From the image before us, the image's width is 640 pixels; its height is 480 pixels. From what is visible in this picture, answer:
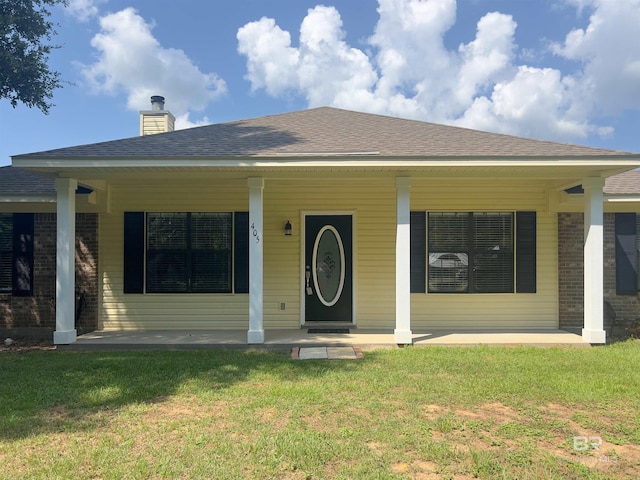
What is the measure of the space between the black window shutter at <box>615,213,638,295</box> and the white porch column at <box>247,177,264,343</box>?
6.64 m

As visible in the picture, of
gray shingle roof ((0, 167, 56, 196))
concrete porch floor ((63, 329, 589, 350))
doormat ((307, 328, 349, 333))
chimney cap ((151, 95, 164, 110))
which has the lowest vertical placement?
concrete porch floor ((63, 329, 589, 350))

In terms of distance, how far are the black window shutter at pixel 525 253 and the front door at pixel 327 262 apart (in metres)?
3.14

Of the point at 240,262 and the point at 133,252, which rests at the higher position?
the point at 133,252

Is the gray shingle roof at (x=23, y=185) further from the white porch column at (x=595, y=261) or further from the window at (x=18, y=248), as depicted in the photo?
the white porch column at (x=595, y=261)

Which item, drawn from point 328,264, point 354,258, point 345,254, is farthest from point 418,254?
point 328,264

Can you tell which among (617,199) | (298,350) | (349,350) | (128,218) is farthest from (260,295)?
(617,199)

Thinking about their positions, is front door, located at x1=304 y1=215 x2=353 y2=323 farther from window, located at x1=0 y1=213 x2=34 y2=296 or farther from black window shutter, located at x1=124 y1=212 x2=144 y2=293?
window, located at x1=0 y1=213 x2=34 y2=296

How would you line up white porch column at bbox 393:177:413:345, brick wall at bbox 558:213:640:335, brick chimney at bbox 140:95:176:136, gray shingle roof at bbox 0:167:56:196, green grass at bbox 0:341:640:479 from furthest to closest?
brick chimney at bbox 140:95:176:136
brick wall at bbox 558:213:640:335
gray shingle roof at bbox 0:167:56:196
white porch column at bbox 393:177:413:345
green grass at bbox 0:341:640:479

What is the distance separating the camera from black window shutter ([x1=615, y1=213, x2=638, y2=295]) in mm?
7914

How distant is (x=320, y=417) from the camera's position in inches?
147

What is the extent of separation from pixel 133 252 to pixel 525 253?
7.32 metres

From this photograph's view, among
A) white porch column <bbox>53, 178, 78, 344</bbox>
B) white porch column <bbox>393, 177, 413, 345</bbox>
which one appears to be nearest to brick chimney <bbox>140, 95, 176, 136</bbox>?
white porch column <bbox>53, 178, 78, 344</bbox>

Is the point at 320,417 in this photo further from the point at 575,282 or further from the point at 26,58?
the point at 26,58

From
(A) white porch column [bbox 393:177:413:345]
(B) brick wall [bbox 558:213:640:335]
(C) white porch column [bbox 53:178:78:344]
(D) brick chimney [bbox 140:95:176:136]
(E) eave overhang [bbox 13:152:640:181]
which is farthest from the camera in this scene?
(D) brick chimney [bbox 140:95:176:136]
